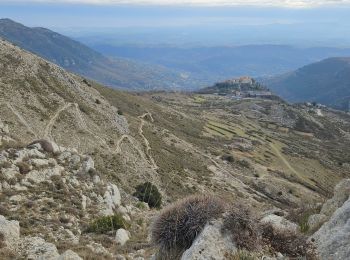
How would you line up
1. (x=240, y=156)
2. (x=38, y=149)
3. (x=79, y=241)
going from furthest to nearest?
(x=240, y=156)
(x=38, y=149)
(x=79, y=241)

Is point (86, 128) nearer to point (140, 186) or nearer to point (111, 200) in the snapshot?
point (140, 186)

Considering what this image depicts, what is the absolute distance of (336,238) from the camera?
448 inches

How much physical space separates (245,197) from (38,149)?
43301 millimetres

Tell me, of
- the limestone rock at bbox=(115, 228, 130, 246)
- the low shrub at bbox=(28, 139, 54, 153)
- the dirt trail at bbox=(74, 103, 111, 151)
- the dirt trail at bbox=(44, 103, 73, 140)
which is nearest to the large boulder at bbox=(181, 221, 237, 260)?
the limestone rock at bbox=(115, 228, 130, 246)

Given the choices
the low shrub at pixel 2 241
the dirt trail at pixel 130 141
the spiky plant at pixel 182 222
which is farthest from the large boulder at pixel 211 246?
the dirt trail at pixel 130 141

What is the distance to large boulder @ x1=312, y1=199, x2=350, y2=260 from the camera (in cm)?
1084

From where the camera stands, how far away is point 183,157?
79500 millimetres

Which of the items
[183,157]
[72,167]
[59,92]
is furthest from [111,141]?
[72,167]

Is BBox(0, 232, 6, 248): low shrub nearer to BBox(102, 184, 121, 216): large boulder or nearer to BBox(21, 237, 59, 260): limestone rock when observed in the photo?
BBox(21, 237, 59, 260): limestone rock

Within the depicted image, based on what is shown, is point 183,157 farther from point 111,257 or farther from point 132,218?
point 111,257

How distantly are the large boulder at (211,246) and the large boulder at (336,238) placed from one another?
2552 mm

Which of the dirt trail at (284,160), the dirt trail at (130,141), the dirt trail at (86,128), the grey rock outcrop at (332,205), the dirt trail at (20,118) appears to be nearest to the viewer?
the grey rock outcrop at (332,205)

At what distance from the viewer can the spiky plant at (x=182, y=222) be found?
464 inches

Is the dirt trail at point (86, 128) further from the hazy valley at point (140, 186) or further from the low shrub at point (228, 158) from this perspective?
the low shrub at point (228, 158)
